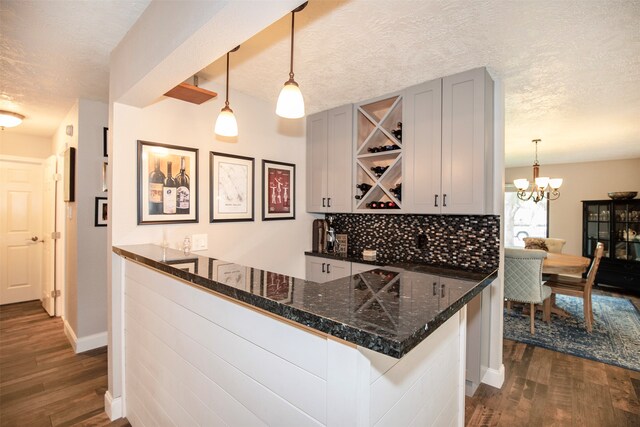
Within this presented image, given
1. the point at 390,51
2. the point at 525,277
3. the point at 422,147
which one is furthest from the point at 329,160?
the point at 525,277

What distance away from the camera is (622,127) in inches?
143

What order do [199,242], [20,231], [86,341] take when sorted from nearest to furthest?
[199,242]
[86,341]
[20,231]

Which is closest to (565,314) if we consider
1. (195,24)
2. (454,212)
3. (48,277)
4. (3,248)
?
(454,212)

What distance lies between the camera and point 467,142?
2.30m

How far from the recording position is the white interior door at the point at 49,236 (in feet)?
12.9

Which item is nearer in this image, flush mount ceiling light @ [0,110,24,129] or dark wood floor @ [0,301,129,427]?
dark wood floor @ [0,301,129,427]

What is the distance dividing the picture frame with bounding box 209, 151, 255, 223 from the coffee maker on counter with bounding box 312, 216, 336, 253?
849 millimetres

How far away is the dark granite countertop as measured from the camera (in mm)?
713

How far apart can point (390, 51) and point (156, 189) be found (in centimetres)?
192

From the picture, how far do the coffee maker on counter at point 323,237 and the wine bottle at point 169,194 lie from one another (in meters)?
1.57

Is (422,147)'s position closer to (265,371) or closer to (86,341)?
(265,371)

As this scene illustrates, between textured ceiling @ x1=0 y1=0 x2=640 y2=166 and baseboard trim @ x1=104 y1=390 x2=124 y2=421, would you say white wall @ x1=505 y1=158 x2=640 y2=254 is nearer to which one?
textured ceiling @ x1=0 y1=0 x2=640 y2=166

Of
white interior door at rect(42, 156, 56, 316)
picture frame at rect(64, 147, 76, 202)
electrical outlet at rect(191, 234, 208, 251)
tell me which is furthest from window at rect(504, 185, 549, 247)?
white interior door at rect(42, 156, 56, 316)

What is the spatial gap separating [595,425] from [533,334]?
157cm
